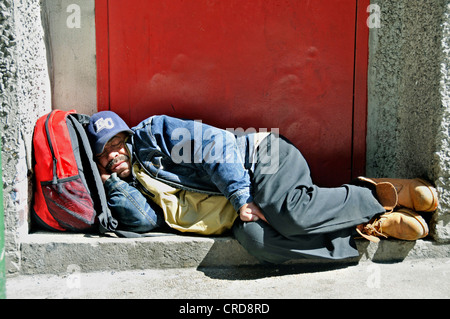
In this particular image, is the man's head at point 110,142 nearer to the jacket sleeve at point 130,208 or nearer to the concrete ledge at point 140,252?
the jacket sleeve at point 130,208

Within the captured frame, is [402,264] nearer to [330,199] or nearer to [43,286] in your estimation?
[330,199]

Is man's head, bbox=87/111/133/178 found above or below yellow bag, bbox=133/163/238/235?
above

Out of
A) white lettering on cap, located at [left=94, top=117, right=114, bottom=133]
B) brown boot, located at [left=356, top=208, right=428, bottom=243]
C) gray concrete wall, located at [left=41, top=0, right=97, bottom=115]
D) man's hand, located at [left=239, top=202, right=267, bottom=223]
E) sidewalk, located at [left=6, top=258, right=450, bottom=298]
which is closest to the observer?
sidewalk, located at [left=6, top=258, right=450, bottom=298]

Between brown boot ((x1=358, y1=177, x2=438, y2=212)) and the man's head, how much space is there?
54.9 inches

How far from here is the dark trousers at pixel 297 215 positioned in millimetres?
2359

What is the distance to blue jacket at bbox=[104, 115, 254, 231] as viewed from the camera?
8.05 feet

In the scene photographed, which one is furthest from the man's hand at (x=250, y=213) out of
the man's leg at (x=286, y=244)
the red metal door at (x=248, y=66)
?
the red metal door at (x=248, y=66)

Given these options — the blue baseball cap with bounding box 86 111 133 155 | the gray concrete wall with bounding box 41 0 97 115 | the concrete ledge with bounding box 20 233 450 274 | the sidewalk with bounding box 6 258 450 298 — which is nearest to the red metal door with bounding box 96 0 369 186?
the gray concrete wall with bounding box 41 0 97 115

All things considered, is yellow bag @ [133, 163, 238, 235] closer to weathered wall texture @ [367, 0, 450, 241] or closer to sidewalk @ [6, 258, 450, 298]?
sidewalk @ [6, 258, 450, 298]

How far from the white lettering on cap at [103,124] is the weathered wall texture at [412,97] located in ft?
5.57

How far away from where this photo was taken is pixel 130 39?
2.89 metres

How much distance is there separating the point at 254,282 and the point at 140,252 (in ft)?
2.06
